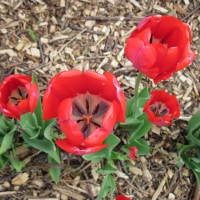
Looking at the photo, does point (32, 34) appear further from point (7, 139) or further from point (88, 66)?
point (7, 139)

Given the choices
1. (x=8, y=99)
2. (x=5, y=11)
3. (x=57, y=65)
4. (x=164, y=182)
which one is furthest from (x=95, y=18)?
(x=164, y=182)

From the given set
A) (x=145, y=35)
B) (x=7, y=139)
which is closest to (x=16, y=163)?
(x=7, y=139)

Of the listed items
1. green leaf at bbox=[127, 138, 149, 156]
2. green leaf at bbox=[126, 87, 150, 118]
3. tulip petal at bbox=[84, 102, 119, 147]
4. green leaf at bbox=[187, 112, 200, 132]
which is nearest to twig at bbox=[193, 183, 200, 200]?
green leaf at bbox=[187, 112, 200, 132]

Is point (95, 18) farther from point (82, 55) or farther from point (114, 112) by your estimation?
point (114, 112)

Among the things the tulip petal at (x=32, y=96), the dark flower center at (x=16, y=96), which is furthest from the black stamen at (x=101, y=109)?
the dark flower center at (x=16, y=96)

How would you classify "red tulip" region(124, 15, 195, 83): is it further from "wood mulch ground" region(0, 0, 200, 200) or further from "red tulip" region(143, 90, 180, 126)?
"wood mulch ground" region(0, 0, 200, 200)

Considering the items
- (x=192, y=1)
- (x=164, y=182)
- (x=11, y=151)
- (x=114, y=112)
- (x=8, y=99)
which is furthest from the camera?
(x=192, y=1)
